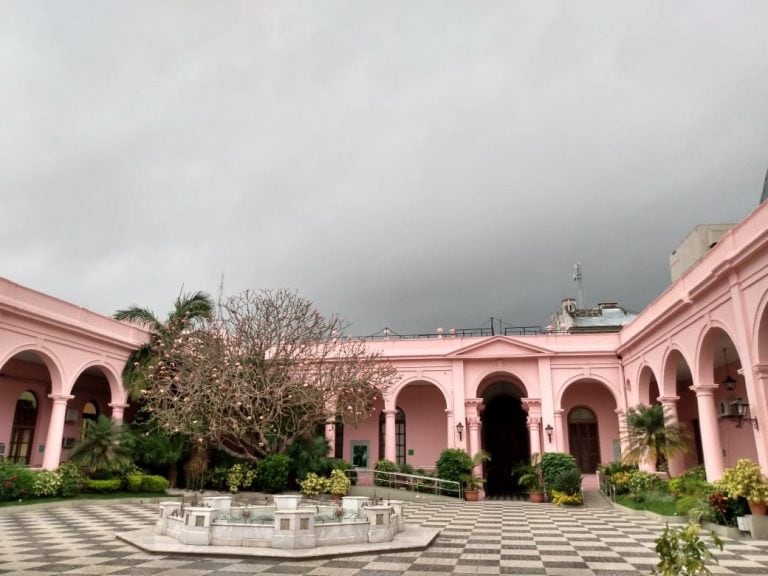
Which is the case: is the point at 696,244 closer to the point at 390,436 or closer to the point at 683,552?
the point at 390,436

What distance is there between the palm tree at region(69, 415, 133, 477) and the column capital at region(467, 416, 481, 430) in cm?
1194

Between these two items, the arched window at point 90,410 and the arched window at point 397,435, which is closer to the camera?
the arched window at point 90,410

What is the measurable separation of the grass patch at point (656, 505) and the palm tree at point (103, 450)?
47.8 ft

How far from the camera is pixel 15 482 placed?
1460cm

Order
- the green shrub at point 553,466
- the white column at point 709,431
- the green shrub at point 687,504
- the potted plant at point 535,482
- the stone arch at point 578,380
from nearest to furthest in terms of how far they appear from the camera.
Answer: the green shrub at point 687,504, the white column at point 709,431, the green shrub at point 553,466, the potted plant at point 535,482, the stone arch at point 578,380

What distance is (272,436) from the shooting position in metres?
17.8

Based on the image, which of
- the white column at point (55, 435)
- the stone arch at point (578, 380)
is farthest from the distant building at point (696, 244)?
the white column at point (55, 435)

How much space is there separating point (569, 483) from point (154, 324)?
48.4 ft

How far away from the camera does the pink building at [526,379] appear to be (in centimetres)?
1242

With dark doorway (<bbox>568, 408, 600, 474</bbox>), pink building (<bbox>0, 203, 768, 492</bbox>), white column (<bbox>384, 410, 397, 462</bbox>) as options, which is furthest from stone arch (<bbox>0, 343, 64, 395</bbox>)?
dark doorway (<bbox>568, 408, 600, 474</bbox>)

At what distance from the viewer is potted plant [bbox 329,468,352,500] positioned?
57.6 ft

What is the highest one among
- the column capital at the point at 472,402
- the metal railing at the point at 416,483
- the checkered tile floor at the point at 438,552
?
the column capital at the point at 472,402

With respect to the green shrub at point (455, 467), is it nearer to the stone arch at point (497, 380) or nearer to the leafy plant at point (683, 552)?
the stone arch at point (497, 380)

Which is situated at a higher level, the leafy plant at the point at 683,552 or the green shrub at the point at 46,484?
the leafy plant at the point at 683,552
